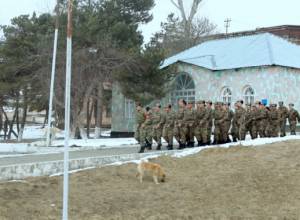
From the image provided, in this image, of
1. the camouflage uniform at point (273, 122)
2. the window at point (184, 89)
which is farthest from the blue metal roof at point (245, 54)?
the camouflage uniform at point (273, 122)

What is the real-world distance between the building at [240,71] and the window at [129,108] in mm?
1151

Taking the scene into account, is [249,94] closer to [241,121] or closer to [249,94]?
[249,94]

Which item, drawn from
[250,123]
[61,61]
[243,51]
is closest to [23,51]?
[61,61]

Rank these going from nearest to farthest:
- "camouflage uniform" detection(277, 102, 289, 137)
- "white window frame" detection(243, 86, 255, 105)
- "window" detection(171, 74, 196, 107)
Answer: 1. "camouflage uniform" detection(277, 102, 289, 137)
2. "white window frame" detection(243, 86, 255, 105)
3. "window" detection(171, 74, 196, 107)

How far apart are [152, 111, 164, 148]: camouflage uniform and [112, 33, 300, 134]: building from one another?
11.4 metres

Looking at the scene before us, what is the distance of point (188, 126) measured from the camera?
18453 millimetres

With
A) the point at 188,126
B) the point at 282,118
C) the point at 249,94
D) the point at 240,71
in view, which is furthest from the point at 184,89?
the point at 188,126

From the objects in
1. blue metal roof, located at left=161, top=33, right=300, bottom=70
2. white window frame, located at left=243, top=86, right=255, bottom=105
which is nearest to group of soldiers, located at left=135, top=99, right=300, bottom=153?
white window frame, located at left=243, top=86, right=255, bottom=105

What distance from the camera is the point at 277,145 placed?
16.1 meters

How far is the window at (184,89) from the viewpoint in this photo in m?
32.1

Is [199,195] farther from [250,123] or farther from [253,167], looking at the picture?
[250,123]

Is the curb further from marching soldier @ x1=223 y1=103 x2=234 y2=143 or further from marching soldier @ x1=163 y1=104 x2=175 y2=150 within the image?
marching soldier @ x1=223 y1=103 x2=234 y2=143

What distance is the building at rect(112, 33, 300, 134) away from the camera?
28.5 metres

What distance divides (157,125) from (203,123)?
1542 mm
